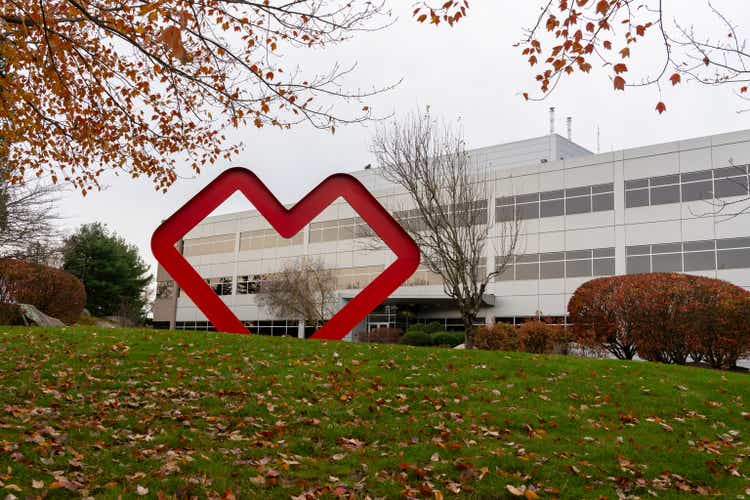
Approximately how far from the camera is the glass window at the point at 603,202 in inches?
1382

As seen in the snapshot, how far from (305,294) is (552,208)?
16.5 meters

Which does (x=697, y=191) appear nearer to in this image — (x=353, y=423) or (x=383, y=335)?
(x=383, y=335)

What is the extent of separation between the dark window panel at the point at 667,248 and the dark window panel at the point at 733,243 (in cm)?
180

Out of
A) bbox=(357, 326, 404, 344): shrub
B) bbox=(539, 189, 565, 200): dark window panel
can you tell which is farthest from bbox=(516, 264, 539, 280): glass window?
bbox=(357, 326, 404, 344): shrub

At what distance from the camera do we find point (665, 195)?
3347 centimetres

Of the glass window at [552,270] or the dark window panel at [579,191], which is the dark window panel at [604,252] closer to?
the glass window at [552,270]

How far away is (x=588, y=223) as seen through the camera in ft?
117

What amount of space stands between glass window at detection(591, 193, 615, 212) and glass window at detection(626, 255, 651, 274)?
3049mm

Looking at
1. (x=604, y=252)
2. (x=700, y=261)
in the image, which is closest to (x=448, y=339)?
(x=604, y=252)

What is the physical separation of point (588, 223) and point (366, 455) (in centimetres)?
3113

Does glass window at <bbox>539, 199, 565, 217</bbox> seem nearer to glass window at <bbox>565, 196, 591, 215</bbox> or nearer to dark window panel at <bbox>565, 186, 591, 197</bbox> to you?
glass window at <bbox>565, 196, 591, 215</bbox>

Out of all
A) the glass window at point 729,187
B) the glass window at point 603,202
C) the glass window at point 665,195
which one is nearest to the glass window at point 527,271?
the glass window at point 603,202

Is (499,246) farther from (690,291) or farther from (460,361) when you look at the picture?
(460,361)

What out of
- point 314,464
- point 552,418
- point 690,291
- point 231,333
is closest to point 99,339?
point 231,333
